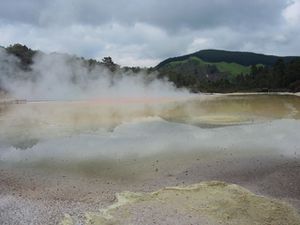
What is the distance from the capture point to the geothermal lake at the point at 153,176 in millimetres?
10344

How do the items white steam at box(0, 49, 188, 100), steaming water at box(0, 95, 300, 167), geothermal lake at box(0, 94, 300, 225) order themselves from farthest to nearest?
white steam at box(0, 49, 188, 100)
steaming water at box(0, 95, 300, 167)
geothermal lake at box(0, 94, 300, 225)

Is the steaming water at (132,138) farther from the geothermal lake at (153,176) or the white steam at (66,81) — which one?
the white steam at (66,81)

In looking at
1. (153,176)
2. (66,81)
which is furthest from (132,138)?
(66,81)

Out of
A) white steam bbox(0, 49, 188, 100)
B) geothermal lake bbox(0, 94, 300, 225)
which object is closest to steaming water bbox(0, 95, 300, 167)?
geothermal lake bbox(0, 94, 300, 225)

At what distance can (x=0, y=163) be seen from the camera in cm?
1773

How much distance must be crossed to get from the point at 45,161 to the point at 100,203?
732cm

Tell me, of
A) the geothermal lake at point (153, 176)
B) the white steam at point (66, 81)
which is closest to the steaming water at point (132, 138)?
the geothermal lake at point (153, 176)

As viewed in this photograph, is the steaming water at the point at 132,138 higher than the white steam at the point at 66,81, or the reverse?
the white steam at the point at 66,81

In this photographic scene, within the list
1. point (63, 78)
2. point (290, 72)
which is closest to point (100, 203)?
point (63, 78)

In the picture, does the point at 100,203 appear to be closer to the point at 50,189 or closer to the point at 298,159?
the point at 50,189

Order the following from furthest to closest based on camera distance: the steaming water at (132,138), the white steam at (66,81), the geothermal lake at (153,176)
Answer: the white steam at (66,81) < the steaming water at (132,138) < the geothermal lake at (153,176)

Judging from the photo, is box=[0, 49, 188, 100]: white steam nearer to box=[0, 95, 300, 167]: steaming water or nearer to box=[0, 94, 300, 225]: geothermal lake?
box=[0, 95, 300, 167]: steaming water

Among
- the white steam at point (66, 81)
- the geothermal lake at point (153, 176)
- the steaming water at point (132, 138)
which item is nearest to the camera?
the geothermal lake at point (153, 176)

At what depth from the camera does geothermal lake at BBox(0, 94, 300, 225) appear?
407 inches
